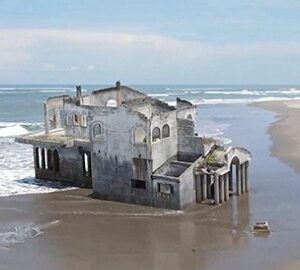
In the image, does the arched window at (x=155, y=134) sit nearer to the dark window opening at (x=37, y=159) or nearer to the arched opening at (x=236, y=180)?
the arched opening at (x=236, y=180)

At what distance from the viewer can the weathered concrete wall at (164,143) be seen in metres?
28.3

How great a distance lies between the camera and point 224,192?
29.0 meters

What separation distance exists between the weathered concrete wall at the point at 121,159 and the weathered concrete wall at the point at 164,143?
1.55ft

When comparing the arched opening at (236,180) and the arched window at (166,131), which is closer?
the arched window at (166,131)

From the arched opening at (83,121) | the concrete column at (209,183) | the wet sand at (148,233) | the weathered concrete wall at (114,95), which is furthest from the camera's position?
the weathered concrete wall at (114,95)

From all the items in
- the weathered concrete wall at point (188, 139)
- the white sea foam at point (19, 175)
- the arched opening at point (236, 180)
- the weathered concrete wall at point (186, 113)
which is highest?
the weathered concrete wall at point (186, 113)

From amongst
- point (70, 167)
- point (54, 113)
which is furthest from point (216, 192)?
point (54, 113)

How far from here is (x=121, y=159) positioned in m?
29.2

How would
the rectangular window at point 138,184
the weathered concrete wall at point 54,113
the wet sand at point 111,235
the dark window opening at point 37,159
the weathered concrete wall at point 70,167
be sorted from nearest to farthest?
1. the wet sand at point 111,235
2. the rectangular window at point 138,184
3. the weathered concrete wall at point 70,167
4. the dark window opening at point 37,159
5. the weathered concrete wall at point 54,113

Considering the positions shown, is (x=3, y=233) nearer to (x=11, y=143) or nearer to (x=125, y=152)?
(x=125, y=152)

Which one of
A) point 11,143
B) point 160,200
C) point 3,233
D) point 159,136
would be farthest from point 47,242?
point 11,143

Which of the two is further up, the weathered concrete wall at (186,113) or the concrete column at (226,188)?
the weathered concrete wall at (186,113)

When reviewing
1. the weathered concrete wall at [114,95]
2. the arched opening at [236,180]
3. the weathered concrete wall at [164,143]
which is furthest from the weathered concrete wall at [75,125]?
the arched opening at [236,180]

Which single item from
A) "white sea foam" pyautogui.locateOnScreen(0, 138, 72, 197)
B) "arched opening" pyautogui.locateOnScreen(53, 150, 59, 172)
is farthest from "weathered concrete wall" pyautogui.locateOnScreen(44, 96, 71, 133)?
"white sea foam" pyautogui.locateOnScreen(0, 138, 72, 197)
